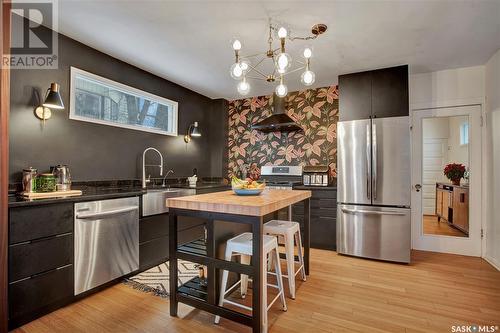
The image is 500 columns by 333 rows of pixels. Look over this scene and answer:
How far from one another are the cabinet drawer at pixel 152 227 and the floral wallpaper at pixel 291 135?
220 centimetres

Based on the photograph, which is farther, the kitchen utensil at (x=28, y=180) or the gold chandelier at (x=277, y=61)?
the kitchen utensil at (x=28, y=180)

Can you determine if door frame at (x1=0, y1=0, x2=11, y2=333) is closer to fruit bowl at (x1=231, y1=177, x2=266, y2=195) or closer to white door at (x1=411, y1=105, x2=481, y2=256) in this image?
fruit bowl at (x1=231, y1=177, x2=266, y2=195)

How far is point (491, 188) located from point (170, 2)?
14.0 feet

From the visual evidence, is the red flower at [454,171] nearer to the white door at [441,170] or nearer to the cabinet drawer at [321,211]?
the white door at [441,170]

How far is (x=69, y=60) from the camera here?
Result: 2.64m

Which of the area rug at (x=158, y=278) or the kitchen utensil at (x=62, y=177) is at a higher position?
the kitchen utensil at (x=62, y=177)

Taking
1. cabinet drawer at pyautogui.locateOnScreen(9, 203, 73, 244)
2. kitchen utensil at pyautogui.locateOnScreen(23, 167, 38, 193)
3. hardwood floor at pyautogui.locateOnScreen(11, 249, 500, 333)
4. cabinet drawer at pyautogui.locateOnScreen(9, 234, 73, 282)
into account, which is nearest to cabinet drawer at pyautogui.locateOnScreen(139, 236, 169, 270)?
hardwood floor at pyautogui.locateOnScreen(11, 249, 500, 333)

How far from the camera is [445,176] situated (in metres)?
3.44

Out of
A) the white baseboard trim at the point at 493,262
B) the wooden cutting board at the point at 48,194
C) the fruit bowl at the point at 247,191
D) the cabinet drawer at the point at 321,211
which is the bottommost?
the white baseboard trim at the point at 493,262

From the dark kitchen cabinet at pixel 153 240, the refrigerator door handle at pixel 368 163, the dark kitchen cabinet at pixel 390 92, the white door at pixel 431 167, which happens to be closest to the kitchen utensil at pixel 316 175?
the refrigerator door handle at pixel 368 163

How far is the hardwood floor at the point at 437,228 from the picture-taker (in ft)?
11.4

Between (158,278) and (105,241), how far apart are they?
717 mm

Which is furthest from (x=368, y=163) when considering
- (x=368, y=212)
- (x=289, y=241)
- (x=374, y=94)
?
(x=289, y=241)

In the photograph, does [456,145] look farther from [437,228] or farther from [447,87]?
[437,228]
